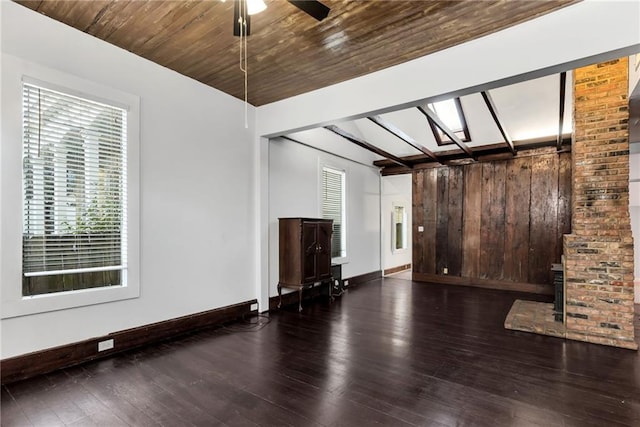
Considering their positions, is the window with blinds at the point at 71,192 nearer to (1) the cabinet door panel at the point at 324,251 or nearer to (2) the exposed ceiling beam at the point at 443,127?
(1) the cabinet door panel at the point at 324,251

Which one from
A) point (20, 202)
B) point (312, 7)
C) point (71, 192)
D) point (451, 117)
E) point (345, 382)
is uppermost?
point (451, 117)

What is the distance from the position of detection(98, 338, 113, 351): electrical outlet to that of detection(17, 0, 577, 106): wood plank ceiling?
3.07m

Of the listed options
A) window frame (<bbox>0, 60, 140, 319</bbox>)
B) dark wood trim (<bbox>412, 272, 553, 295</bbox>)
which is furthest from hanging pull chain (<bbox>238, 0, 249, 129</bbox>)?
dark wood trim (<bbox>412, 272, 553, 295</bbox>)

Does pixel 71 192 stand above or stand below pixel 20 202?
above

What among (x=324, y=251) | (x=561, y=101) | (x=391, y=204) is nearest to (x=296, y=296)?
(x=324, y=251)

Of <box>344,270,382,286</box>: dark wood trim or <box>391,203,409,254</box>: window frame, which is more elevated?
<box>391,203,409,254</box>: window frame

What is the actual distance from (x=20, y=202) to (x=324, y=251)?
395 cm

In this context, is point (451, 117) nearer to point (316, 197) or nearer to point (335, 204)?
point (335, 204)

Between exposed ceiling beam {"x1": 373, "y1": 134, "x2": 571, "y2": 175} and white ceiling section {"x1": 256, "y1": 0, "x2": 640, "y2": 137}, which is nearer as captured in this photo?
white ceiling section {"x1": 256, "y1": 0, "x2": 640, "y2": 137}

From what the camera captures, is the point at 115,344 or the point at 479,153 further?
the point at 479,153

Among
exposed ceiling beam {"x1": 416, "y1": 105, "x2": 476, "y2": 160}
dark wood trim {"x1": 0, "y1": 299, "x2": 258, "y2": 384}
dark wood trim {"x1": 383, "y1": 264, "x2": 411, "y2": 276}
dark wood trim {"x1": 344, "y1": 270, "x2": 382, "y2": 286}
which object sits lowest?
Answer: dark wood trim {"x1": 383, "y1": 264, "x2": 411, "y2": 276}

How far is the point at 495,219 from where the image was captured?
688 cm

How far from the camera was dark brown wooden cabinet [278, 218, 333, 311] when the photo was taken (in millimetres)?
5009

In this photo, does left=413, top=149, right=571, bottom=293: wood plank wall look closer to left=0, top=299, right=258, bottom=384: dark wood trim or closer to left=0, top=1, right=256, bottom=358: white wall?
left=0, top=1, right=256, bottom=358: white wall
